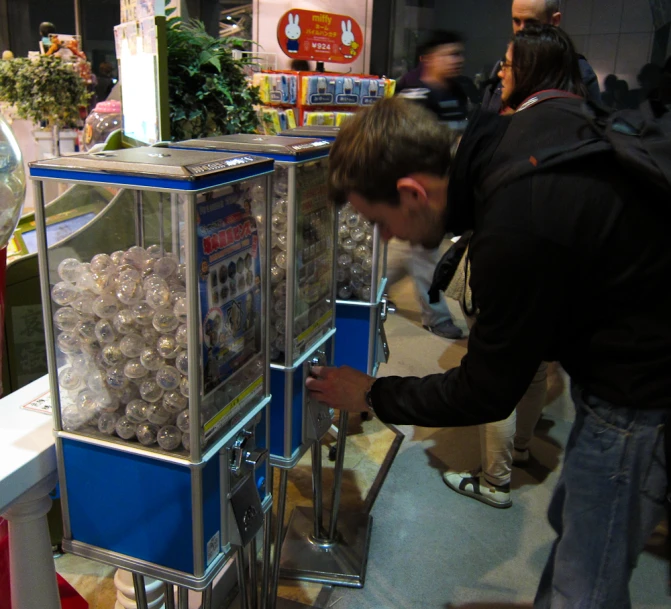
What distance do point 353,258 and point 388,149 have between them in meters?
1.10

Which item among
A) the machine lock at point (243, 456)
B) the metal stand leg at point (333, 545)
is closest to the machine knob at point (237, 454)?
the machine lock at point (243, 456)

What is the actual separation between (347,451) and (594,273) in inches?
75.9

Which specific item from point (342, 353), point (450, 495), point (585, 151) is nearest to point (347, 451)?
point (450, 495)

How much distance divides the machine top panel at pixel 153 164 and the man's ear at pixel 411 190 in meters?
0.27

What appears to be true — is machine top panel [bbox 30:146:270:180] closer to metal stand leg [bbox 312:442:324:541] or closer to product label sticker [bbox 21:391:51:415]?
product label sticker [bbox 21:391:51:415]

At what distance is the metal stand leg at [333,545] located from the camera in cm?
207

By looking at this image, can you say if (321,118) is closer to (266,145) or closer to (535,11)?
(535,11)

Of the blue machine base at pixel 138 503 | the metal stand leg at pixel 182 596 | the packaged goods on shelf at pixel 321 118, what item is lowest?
the metal stand leg at pixel 182 596

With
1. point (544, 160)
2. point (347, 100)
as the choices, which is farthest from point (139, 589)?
point (347, 100)

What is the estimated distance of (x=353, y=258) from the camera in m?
2.24

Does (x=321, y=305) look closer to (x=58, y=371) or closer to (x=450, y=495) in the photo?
(x=58, y=371)

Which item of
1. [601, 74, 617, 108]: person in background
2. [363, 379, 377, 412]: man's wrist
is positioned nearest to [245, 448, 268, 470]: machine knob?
[363, 379, 377, 412]: man's wrist

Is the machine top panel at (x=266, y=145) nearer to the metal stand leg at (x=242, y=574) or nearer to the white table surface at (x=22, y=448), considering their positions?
the white table surface at (x=22, y=448)

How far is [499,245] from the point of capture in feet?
3.39
